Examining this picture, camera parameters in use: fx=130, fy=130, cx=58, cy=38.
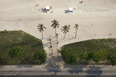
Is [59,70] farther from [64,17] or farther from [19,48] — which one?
[64,17]

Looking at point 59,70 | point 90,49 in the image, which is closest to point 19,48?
point 59,70

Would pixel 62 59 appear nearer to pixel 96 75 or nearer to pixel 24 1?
pixel 96 75

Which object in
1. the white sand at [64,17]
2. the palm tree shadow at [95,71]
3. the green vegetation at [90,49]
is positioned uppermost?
the white sand at [64,17]

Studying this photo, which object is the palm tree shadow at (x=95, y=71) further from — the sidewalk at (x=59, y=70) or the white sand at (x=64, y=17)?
the white sand at (x=64, y=17)

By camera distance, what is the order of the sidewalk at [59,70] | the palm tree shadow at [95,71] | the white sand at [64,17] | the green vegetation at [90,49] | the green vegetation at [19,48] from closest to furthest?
1. the palm tree shadow at [95,71]
2. the sidewalk at [59,70]
3. the green vegetation at [90,49]
4. the green vegetation at [19,48]
5. the white sand at [64,17]

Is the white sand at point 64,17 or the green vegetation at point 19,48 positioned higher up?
the white sand at point 64,17

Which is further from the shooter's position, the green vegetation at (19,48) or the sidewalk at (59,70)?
the green vegetation at (19,48)

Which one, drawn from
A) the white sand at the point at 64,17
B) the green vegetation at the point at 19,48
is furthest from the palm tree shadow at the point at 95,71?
the green vegetation at the point at 19,48
